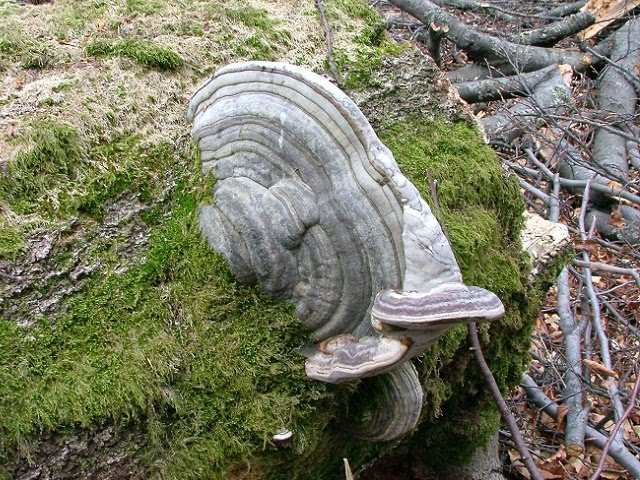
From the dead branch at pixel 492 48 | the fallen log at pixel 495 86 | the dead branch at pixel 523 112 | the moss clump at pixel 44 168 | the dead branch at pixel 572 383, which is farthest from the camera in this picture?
the dead branch at pixel 492 48

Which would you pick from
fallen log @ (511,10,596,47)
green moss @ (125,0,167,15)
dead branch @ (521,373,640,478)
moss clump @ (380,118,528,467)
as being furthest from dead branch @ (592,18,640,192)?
green moss @ (125,0,167,15)

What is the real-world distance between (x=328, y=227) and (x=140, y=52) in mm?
1218

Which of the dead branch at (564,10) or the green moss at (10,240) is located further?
the dead branch at (564,10)

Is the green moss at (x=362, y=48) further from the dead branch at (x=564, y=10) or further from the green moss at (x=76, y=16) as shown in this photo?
the dead branch at (x=564, y=10)

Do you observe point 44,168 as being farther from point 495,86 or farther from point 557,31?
point 557,31

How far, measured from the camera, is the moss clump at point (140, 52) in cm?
261

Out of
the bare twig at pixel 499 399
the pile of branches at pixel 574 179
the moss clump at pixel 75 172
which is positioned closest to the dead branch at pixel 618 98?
the pile of branches at pixel 574 179

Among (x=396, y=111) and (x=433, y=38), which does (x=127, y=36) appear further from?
(x=433, y=38)

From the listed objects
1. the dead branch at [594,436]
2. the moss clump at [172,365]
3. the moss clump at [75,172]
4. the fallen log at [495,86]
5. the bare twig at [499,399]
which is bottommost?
the dead branch at [594,436]

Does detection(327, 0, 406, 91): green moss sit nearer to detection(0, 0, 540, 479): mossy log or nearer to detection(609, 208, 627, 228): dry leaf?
detection(0, 0, 540, 479): mossy log

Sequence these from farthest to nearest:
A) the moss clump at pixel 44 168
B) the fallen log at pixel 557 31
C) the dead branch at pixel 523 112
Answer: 1. the fallen log at pixel 557 31
2. the dead branch at pixel 523 112
3. the moss clump at pixel 44 168

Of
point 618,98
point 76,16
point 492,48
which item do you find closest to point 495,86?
Result: point 492,48

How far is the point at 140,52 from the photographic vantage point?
2.61 metres

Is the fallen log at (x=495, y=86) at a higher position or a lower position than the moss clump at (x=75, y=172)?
higher
